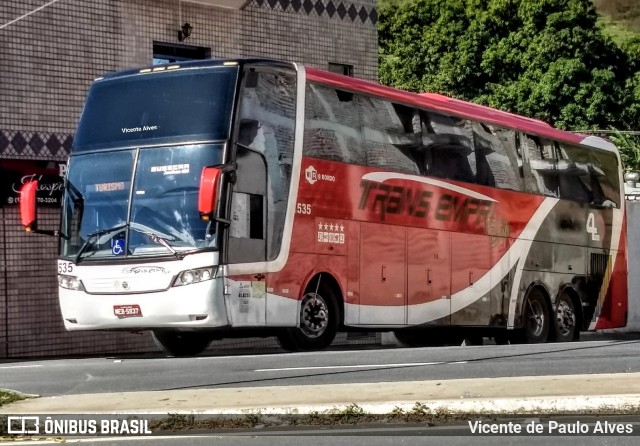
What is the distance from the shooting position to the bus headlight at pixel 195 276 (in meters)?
16.6

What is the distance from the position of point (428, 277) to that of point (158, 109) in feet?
17.9

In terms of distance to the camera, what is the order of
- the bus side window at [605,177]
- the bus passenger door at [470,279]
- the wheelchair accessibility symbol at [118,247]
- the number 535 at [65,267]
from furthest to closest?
the bus side window at [605,177] < the bus passenger door at [470,279] < the number 535 at [65,267] < the wheelchair accessibility symbol at [118,247]

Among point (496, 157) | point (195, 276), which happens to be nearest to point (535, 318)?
point (496, 157)

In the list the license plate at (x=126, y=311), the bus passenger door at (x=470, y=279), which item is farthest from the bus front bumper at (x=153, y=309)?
the bus passenger door at (x=470, y=279)

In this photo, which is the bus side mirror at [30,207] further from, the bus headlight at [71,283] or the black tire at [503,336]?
the black tire at [503,336]

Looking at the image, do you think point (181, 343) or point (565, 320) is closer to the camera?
point (181, 343)

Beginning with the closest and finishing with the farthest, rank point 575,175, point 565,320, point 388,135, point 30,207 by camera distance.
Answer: point 30,207 → point 388,135 → point 565,320 → point 575,175

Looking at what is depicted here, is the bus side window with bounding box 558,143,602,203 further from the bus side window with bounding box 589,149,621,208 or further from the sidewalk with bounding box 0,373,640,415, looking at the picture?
the sidewalk with bounding box 0,373,640,415

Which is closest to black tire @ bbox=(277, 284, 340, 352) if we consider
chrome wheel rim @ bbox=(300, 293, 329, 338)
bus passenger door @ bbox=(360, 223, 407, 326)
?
chrome wheel rim @ bbox=(300, 293, 329, 338)

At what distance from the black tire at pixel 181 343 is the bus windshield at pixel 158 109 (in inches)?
120

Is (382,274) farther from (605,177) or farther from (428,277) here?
(605,177)

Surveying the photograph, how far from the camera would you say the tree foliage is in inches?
2405

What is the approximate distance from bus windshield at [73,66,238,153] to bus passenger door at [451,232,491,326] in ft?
18.7

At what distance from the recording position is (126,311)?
16938 millimetres
